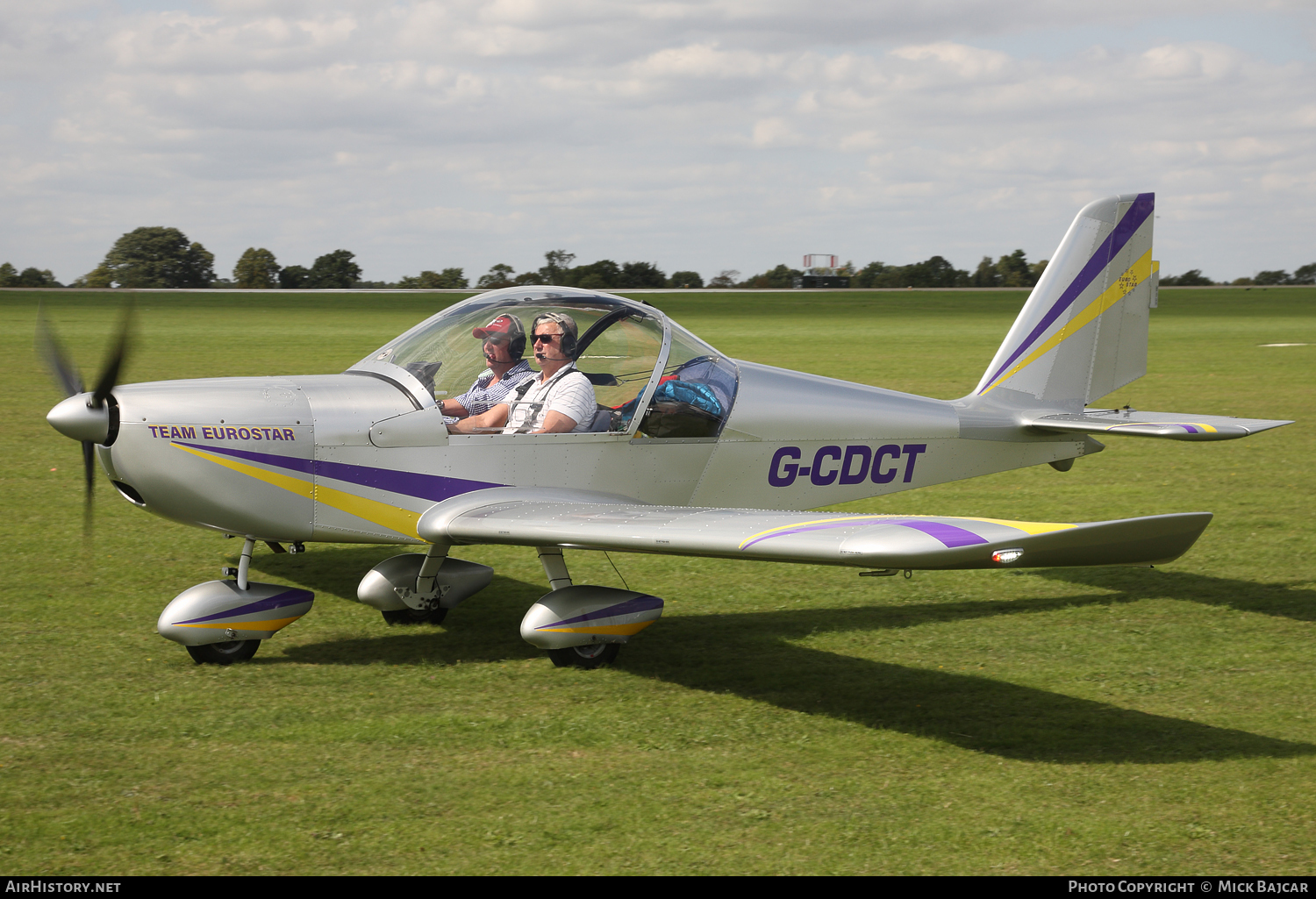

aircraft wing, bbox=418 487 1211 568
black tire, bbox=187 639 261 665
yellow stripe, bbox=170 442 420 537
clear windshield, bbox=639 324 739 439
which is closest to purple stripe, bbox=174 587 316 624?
black tire, bbox=187 639 261 665

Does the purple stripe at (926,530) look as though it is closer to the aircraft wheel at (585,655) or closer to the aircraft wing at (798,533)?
the aircraft wing at (798,533)

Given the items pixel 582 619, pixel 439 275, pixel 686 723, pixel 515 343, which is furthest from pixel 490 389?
pixel 439 275

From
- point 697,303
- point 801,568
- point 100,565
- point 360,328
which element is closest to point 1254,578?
point 801,568

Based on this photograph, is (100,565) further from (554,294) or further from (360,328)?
(360,328)

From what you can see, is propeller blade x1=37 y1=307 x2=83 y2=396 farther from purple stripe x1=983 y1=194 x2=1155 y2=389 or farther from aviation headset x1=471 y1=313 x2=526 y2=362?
purple stripe x1=983 y1=194 x2=1155 y2=389

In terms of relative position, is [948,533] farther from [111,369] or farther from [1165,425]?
[111,369]

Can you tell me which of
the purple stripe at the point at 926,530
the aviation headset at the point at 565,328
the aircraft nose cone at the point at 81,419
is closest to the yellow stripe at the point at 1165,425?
the purple stripe at the point at 926,530

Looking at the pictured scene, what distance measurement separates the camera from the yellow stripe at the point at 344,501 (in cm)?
629

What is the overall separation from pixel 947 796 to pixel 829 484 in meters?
3.14

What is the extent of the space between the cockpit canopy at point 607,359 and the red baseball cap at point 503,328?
0.03 meters

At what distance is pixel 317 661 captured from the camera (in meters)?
6.51

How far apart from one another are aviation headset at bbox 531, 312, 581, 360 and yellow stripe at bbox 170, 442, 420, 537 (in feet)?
4.43
